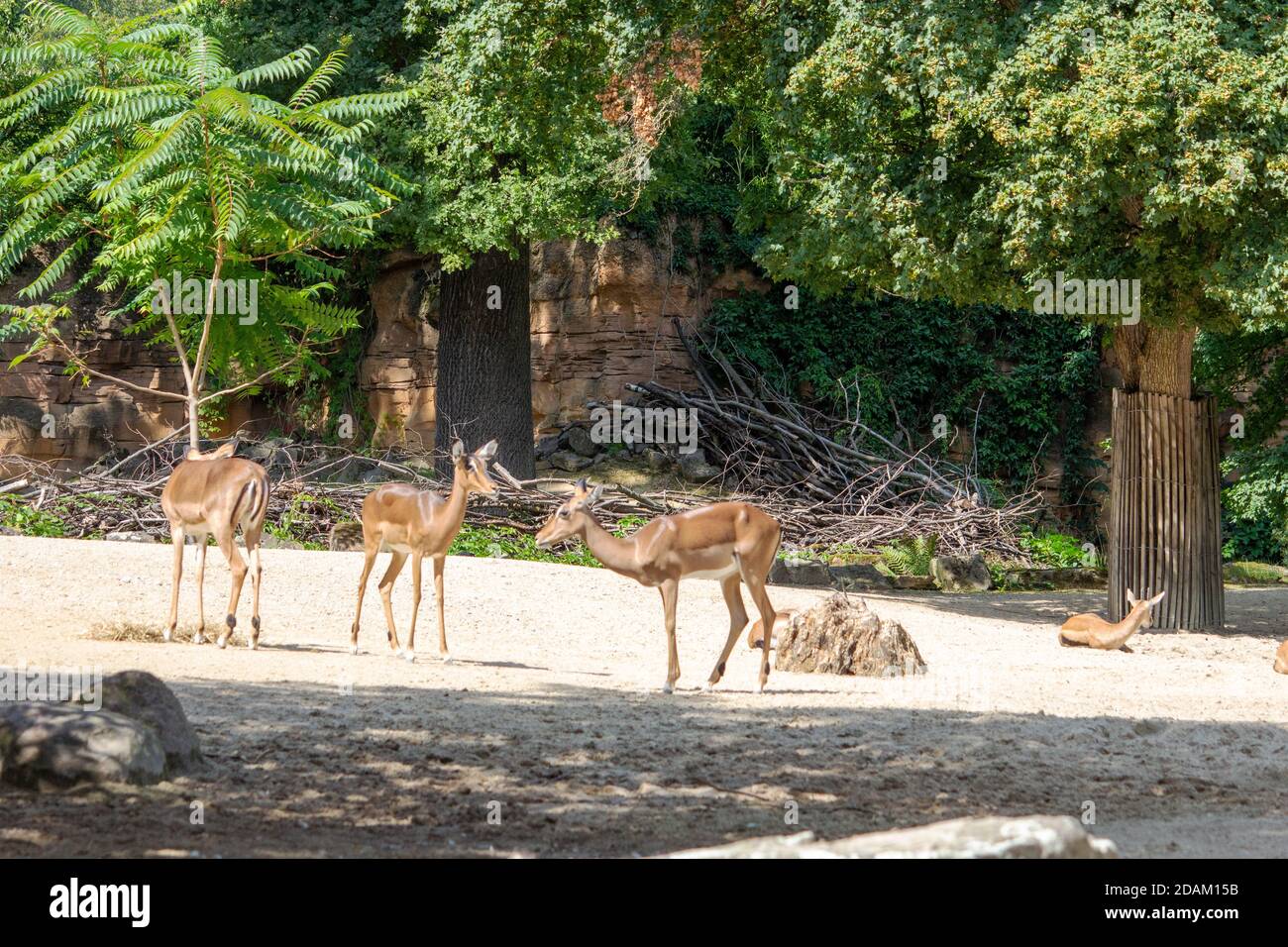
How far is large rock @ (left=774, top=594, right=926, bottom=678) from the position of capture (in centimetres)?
1105

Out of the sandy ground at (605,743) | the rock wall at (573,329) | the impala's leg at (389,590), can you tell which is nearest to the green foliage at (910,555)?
the sandy ground at (605,743)

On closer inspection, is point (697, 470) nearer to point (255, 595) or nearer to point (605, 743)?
point (255, 595)

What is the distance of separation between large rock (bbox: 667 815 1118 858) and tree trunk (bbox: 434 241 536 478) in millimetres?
17505

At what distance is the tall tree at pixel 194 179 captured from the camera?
1584cm

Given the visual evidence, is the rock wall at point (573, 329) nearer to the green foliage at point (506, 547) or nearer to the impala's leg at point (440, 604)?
the green foliage at point (506, 547)

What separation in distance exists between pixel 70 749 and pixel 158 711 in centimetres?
54

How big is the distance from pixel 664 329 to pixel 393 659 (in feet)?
55.4

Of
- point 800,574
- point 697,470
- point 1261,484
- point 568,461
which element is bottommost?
Result: point 800,574

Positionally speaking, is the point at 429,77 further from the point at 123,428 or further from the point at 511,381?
the point at 123,428

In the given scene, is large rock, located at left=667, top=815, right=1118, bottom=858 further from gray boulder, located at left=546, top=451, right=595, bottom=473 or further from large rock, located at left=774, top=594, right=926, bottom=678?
gray boulder, located at left=546, top=451, right=595, bottom=473

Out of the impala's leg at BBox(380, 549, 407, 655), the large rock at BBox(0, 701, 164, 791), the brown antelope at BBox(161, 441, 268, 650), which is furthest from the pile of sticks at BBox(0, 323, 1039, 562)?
the large rock at BBox(0, 701, 164, 791)

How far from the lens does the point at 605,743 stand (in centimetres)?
749

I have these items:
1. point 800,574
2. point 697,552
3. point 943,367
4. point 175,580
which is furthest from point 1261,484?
point 175,580

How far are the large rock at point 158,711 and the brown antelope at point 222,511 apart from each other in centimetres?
421
